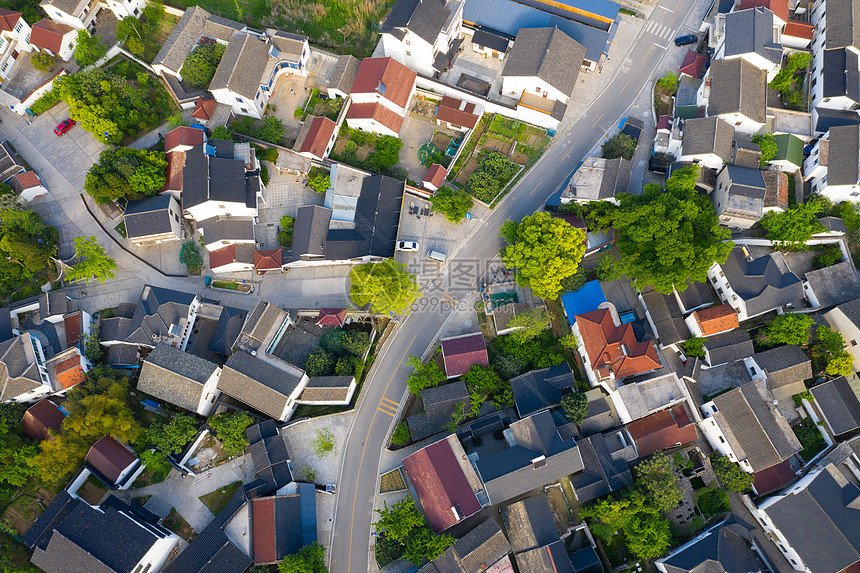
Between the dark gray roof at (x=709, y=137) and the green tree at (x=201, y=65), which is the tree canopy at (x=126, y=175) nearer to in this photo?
the green tree at (x=201, y=65)

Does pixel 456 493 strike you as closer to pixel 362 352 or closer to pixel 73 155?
pixel 362 352

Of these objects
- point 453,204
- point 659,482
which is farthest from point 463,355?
point 659,482

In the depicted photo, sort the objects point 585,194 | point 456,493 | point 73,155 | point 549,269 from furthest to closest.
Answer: point 73,155, point 585,194, point 549,269, point 456,493

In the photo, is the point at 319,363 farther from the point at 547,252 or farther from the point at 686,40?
the point at 686,40

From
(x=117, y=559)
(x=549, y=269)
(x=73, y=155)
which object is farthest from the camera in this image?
(x=73, y=155)

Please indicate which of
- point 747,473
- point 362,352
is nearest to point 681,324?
point 747,473

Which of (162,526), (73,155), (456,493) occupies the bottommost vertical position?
(456,493)
